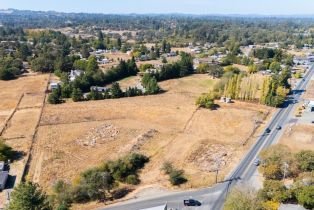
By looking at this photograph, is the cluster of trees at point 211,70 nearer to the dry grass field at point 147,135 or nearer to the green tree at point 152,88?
the dry grass field at point 147,135

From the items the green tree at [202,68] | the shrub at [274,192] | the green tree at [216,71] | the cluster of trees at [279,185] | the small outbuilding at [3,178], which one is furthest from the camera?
the green tree at [202,68]

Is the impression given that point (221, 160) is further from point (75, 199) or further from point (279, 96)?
point (279, 96)

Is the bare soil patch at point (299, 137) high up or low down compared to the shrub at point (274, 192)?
down

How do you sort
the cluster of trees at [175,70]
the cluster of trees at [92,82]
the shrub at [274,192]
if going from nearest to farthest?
the shrub at [274,192], the cluster of trees at [92,82], the cluster of trees at [175,70]

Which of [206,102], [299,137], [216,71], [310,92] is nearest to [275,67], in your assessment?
[216,71]

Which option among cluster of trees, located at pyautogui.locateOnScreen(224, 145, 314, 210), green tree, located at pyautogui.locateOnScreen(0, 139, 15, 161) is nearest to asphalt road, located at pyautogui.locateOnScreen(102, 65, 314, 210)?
cluster of trees, located at pyautogui.locateOnScreen(224, 145, 314, 210)

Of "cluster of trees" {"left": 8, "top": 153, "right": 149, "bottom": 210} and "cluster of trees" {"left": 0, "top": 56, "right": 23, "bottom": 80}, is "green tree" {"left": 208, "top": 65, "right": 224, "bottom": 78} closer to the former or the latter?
"cluster of trees" {"left": 0, "top": 56, "right": 23, "bottom": 80}

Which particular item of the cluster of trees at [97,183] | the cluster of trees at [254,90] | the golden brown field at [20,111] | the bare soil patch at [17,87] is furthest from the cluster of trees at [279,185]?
the bare soil patch at [17,87]

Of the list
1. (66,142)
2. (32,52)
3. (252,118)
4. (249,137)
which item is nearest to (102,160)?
(66,142)
